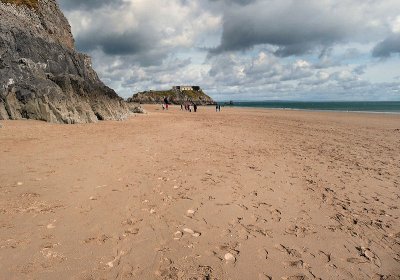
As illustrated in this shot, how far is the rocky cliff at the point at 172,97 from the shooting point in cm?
17448

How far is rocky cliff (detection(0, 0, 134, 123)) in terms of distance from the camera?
2412 cm

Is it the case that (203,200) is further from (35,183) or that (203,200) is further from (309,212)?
(35,183)

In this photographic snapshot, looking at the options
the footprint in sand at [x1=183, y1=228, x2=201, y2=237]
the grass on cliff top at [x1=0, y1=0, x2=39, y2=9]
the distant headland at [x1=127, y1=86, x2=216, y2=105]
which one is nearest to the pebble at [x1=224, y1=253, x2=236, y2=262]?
the footprint in sand at [x1=183, y1=228, x2=201, y2=237]

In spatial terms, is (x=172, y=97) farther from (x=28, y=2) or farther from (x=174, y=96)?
(x=28, y=2)

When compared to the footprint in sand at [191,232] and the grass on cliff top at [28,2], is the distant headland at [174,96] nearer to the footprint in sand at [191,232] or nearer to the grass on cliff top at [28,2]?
the grass on cliff top at [28,2]

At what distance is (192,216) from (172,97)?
175 m

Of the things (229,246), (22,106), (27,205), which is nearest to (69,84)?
(22,106)

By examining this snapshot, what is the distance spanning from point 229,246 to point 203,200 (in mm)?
2523

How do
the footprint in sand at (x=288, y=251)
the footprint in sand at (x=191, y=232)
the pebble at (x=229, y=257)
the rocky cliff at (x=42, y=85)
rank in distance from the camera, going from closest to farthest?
the pebble at (x=229, y=257) < the footprint in sand at (x=288, y=251) < the footprint in sand at (x=191, y=232) < the rocky cliff at (x=42, y=85)

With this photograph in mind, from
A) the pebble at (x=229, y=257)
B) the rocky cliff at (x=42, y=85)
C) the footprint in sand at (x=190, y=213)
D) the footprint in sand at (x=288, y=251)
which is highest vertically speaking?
the rocky cliff at (x=42, y=85)

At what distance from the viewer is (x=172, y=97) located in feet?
589

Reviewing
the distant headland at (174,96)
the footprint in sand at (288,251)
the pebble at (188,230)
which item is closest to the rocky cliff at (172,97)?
the distant headland at (174,96)

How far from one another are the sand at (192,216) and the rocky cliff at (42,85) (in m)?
11.5

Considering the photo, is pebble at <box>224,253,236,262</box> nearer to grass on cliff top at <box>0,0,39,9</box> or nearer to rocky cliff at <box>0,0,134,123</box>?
rocky cliff at <box>0,0,134,123</box>
